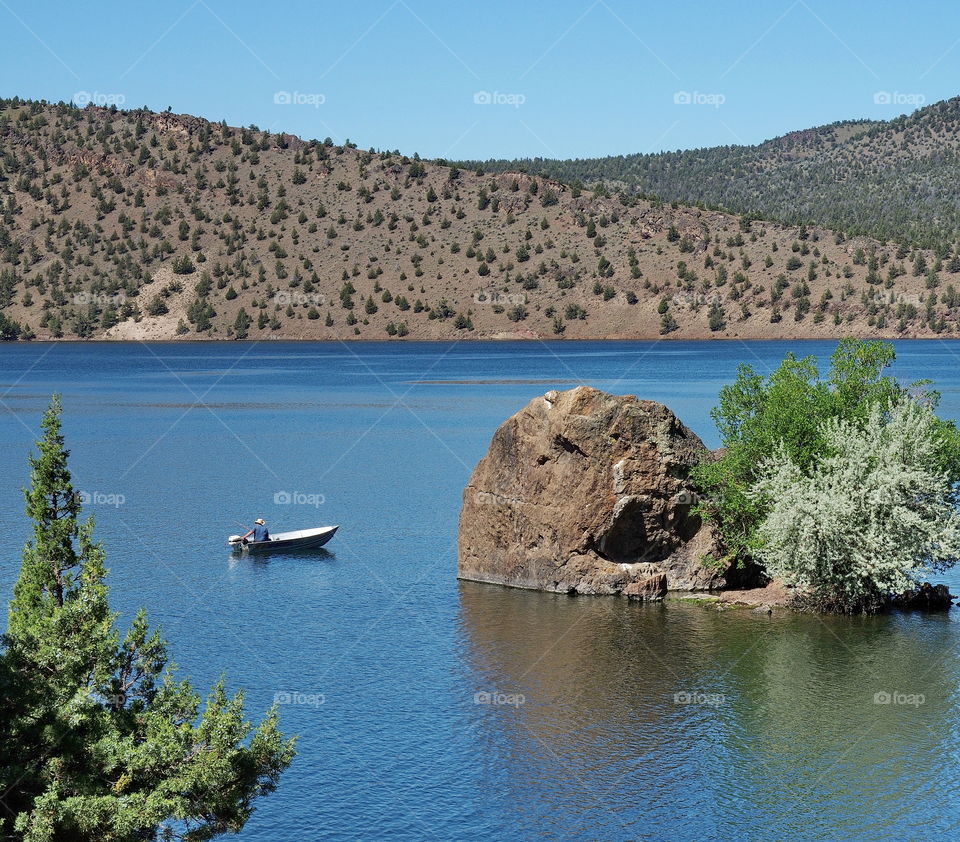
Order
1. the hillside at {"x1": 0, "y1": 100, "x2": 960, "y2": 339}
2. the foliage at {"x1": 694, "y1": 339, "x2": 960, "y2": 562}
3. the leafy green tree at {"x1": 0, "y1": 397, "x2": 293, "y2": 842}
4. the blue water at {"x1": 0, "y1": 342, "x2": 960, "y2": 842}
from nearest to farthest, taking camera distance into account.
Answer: the leafy green tree at {"x1": 0, "y1": 397, "x2": 293, "y2": 842}, the blue water at {"x1": 0, "y1": 342, "x2": 960, "y2": 842}, the foliage at {"x1": 694, "y1": 339, "x2": 960, "y2": 562}, the hillside at {"x1": 0, "y1": 100, "x2": 960, "y2": 339}

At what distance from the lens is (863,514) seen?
125ft

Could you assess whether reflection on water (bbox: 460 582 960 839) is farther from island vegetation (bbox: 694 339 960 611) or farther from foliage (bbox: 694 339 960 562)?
foliage (bbox: 694 339 960 562)

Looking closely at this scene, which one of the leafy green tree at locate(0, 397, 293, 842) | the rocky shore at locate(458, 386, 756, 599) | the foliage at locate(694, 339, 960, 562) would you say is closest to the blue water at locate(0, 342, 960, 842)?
the rocky shore at locate(458, 386, 756, 599)

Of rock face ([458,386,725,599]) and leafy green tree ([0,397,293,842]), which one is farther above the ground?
rock face ([458,386,725,599])

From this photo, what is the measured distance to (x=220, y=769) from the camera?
18.8m

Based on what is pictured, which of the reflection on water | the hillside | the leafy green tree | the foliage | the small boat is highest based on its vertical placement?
the hillside

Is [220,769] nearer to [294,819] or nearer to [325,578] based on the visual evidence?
[294,819]

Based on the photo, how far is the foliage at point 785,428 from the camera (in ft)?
135

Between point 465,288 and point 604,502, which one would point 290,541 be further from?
point 465,288

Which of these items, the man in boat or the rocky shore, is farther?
the man in boat

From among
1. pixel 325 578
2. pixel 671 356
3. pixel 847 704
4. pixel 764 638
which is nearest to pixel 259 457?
pixel 325 578

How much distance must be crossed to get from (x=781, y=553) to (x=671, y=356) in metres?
130

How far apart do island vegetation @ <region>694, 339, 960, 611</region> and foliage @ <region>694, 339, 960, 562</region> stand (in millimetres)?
40

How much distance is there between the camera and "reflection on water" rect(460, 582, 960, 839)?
25.3m
